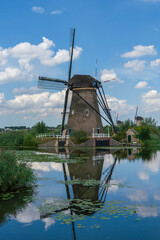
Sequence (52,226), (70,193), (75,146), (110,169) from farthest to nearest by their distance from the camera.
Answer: (75,146), (110,169), (70,193), (52,226)

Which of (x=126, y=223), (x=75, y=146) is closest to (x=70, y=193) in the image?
(x=126, y=223)

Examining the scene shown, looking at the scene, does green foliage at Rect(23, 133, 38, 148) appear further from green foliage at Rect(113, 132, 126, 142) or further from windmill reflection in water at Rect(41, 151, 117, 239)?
windmill reflection in water at Rect(41, 151, 117, 239)

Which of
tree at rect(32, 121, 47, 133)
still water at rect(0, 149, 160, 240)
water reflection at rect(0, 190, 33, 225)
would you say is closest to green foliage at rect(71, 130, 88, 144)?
tree at rect(32, 121, 47, 133)

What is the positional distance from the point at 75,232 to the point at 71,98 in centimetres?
3464

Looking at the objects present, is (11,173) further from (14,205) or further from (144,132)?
(144,132)

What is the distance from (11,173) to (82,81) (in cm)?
2992

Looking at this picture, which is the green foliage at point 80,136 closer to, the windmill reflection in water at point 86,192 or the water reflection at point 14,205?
the windmill reflection in water at point 86,192

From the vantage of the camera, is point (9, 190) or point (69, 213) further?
point (9, 190)

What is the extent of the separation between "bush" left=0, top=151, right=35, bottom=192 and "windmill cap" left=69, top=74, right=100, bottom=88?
2858 centimetres

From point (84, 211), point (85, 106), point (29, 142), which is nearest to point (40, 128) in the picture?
point (29, 142)

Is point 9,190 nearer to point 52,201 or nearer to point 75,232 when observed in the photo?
point 52,201

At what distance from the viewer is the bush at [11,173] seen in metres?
9.52

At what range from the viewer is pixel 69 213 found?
6.95 metres

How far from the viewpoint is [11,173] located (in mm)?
9633
